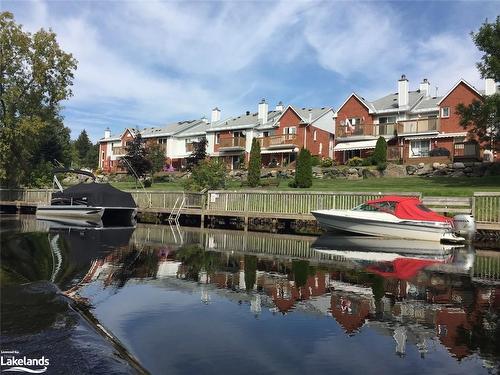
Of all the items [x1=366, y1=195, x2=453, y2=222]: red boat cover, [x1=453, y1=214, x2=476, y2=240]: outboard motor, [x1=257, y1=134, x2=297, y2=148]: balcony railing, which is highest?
[x1=257, y1=134, x2=297, y2=148]: balcony railing

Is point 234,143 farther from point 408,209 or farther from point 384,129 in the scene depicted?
point 408,209

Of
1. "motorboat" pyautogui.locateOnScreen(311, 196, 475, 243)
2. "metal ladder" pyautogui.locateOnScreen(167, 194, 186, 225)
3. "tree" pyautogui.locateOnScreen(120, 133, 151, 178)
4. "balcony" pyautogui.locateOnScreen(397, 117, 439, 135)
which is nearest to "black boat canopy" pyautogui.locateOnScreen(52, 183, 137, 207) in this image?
"metal ladder" pyautogui.locateOnScreen(167, 194, 186, 225)

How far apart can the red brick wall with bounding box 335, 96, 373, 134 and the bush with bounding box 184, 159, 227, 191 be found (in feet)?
68.3

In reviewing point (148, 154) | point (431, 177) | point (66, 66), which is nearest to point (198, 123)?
point (148, 154)

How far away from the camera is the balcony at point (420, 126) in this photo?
1720 inches

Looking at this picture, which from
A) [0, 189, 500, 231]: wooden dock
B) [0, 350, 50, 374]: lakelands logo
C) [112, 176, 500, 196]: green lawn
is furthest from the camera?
[112, 176, 500, 196]: green lawn

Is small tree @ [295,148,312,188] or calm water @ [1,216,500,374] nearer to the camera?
calm water @ [1,216,500,374]

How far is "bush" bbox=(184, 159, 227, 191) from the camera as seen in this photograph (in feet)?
106

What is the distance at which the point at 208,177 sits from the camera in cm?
3228

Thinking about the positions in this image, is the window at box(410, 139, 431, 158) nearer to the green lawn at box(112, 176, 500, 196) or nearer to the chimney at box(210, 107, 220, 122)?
the green lawn at box(112, 176, 500, 196)

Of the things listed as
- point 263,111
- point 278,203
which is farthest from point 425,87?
point 278,203

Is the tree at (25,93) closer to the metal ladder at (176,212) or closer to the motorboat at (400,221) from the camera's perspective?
the metal ladder at (176,212)

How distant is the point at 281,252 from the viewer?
16938 mm

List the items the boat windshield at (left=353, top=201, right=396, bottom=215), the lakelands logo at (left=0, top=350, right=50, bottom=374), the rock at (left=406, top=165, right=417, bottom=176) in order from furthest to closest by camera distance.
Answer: the rock at (left=406, top=165, right=417, bottom=176)
the boat windshield at (left=353, top=201, right=396, bottom=215)
the lakelands logo at (left=0, top=350, right=50, bottom=374)
